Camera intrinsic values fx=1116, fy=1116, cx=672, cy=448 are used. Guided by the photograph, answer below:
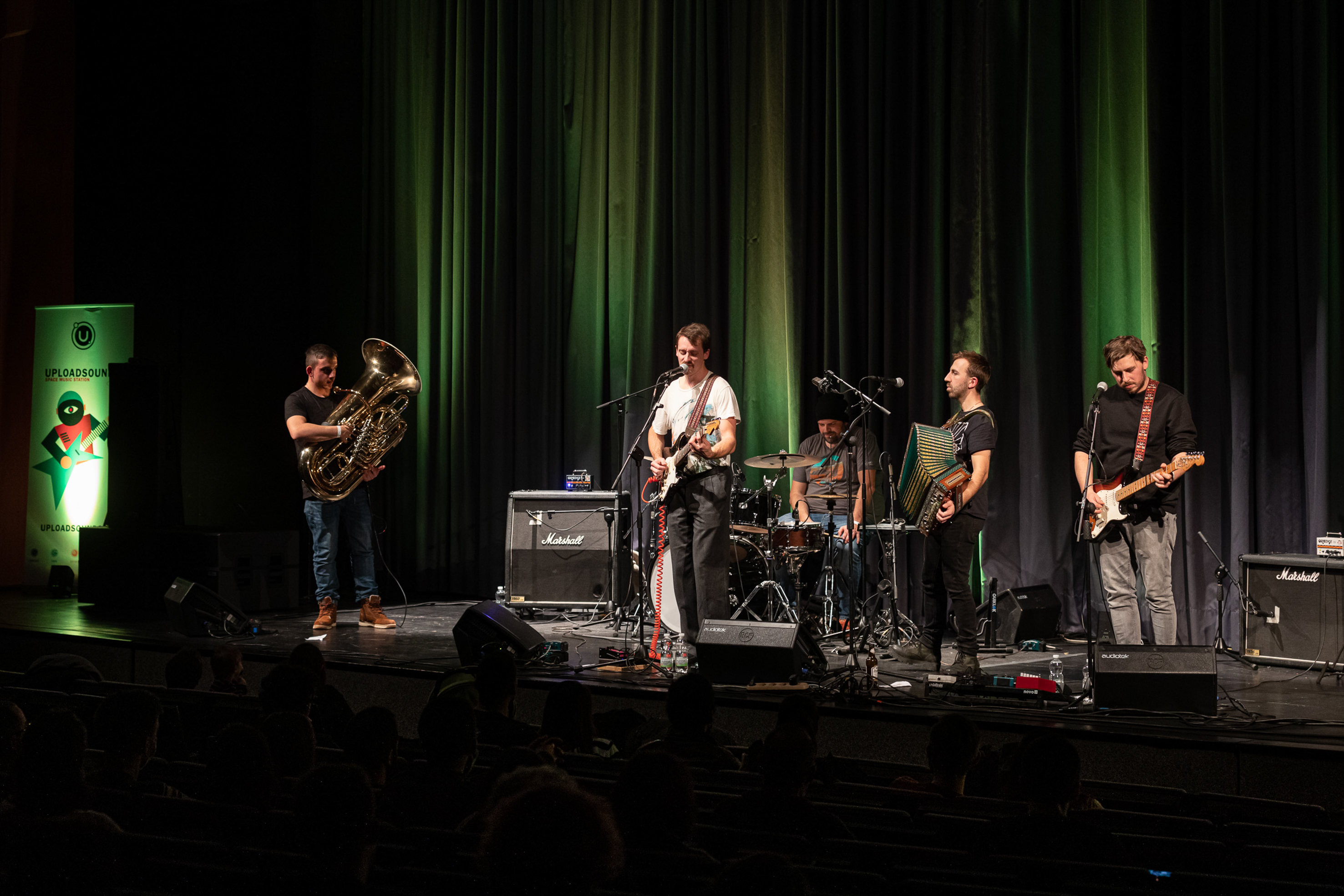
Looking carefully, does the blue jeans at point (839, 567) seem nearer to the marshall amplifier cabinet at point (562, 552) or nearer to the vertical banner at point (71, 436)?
the marshall amplifier cabinet at point (562, 552)

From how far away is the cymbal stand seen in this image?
7.56m

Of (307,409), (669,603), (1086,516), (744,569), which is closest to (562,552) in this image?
(669,603)

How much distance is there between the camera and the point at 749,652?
557 centimetres

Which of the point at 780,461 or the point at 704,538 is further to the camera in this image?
the point at 780,461

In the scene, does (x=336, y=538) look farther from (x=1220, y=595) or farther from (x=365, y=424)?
(x=1220, y=595)

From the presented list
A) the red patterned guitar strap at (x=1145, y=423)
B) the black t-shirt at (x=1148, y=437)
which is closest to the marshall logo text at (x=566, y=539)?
the black t-shirt at (x=1148, y=437)

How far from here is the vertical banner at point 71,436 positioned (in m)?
10.4

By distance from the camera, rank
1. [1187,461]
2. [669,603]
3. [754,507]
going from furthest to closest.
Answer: [754,507] < [669,603] < [1187,461]

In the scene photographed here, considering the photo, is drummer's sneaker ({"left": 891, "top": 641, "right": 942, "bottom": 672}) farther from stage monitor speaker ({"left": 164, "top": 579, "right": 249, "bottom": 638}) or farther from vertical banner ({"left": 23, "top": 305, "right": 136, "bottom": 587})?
vertical banner ({"left": 23, "top": 305, "right": 136, "bottom": 587})

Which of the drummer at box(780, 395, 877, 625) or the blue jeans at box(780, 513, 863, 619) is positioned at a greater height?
the drummer at box(780, 395, 877, 625)

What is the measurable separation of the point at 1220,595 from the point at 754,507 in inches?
125

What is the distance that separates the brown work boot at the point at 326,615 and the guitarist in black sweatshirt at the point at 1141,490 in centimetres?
489

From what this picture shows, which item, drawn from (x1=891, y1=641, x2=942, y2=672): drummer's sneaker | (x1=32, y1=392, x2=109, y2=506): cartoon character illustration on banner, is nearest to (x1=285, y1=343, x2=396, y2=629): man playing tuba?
(x1=891, y1=641, x2=942, y2=672): drummer's sneaker

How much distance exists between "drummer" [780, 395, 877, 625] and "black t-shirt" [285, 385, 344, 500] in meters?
3.21
